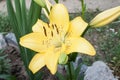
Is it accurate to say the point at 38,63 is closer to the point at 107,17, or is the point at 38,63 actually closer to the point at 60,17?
Answer: the point at 60,17

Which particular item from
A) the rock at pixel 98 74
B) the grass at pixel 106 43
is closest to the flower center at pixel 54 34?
the rock at pixel 98 74

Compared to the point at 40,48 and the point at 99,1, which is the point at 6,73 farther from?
the point at 99,1

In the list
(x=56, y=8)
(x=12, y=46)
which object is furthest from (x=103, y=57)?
(x=56, y=8)

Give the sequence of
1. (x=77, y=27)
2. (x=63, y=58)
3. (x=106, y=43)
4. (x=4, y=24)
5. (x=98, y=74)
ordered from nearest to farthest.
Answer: (x=63, y=58) → (x=77, y=27) → (x=98, y=74) → (x=106, y=43) → (x=4, y=24)

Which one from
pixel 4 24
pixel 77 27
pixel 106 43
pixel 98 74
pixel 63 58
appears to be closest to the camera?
pixel 63 58

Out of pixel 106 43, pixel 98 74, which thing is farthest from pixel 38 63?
pixel 106 43

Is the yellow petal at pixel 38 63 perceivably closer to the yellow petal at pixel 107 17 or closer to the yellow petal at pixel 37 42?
the yellow petal at pixel 37 42

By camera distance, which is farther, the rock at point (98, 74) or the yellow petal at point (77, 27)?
the rock at point (98, 74)

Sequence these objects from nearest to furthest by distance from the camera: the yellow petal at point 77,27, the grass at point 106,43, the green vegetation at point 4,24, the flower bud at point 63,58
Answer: the flower bud at point 63,58 → the yellow petal at point 77,27 → the grass at point 106,43 → the green vegetation at point 4,24
